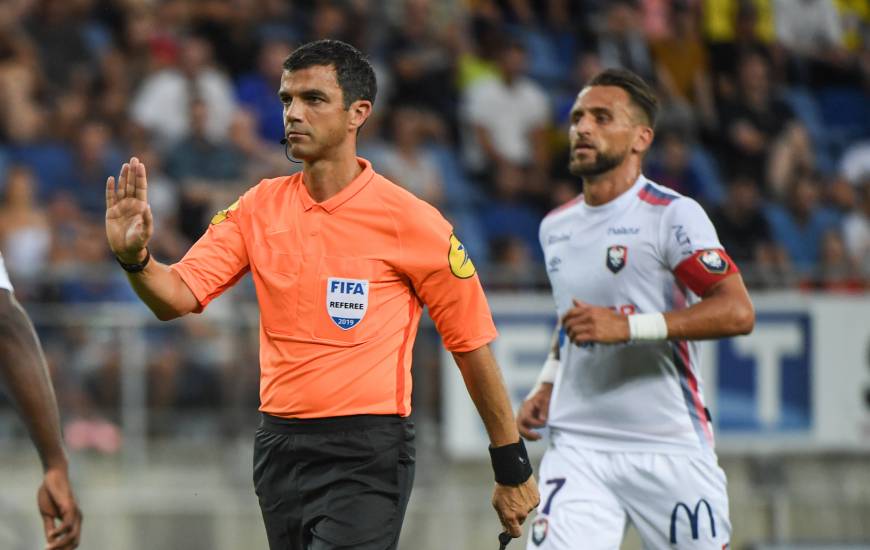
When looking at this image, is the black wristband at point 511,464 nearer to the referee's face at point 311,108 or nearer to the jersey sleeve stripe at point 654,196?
the referee's face at point 311,108

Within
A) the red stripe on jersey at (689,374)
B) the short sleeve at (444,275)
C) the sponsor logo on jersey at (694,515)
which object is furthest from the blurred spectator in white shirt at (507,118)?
the short sleeve at (444,275)

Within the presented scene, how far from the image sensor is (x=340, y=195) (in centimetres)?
452

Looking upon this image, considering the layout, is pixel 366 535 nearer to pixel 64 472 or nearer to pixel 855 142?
pixel 64 472

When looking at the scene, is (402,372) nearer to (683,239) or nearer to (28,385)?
(28,385)

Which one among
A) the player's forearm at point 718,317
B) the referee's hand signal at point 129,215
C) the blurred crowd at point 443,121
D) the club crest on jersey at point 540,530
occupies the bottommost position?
the club crest on jersey at point 540,530

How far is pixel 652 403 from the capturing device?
18.0 feet

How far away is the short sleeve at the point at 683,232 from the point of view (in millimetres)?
5270

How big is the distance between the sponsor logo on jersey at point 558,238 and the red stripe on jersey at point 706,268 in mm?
612

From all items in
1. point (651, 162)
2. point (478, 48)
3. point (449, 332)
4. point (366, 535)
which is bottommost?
point (366, 535)

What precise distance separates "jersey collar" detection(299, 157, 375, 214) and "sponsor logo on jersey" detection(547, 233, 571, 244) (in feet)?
4.48

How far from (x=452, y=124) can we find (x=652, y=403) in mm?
7694

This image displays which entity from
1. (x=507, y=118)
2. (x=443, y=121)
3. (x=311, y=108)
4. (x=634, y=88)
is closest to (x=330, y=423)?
(x=311, y=108)

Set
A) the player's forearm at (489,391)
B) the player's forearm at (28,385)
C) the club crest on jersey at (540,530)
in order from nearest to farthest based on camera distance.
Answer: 1. the player's forearm at (28,385)
2. the player's forearm at (489,391)
3. the club crest on jersey at (540,530)

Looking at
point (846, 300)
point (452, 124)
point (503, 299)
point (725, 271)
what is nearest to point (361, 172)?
point (725, 271)
